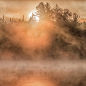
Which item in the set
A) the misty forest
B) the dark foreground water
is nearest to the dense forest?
the misty forest

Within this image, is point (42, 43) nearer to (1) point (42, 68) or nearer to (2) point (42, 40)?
(2) point (42, 40)

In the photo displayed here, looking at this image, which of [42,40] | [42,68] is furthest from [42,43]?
[42,68]

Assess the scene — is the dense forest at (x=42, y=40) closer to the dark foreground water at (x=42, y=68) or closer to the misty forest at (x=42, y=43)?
the misty forest at (x=42, y=43)

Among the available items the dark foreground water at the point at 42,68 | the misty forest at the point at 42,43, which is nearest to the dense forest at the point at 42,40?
the misty forest at the point at 42,43

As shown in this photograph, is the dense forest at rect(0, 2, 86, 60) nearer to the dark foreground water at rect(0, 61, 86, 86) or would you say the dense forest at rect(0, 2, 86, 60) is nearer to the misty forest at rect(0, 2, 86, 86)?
the misty forest at rect(0, 2, 86, 86)

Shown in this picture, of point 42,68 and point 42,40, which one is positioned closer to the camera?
point 42,68

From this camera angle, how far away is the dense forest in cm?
1309

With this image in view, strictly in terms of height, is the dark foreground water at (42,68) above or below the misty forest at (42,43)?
below

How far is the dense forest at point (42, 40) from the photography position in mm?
13086

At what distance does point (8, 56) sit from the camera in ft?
41.7

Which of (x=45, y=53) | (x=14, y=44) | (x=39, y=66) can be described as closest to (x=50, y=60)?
(x=45, y=53)

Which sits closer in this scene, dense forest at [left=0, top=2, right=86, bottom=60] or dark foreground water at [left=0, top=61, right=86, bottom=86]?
dark foreground water at [left=0, top=61, right=86, bottom=86]

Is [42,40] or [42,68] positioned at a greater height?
[42,40]

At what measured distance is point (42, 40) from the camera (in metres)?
13.7
